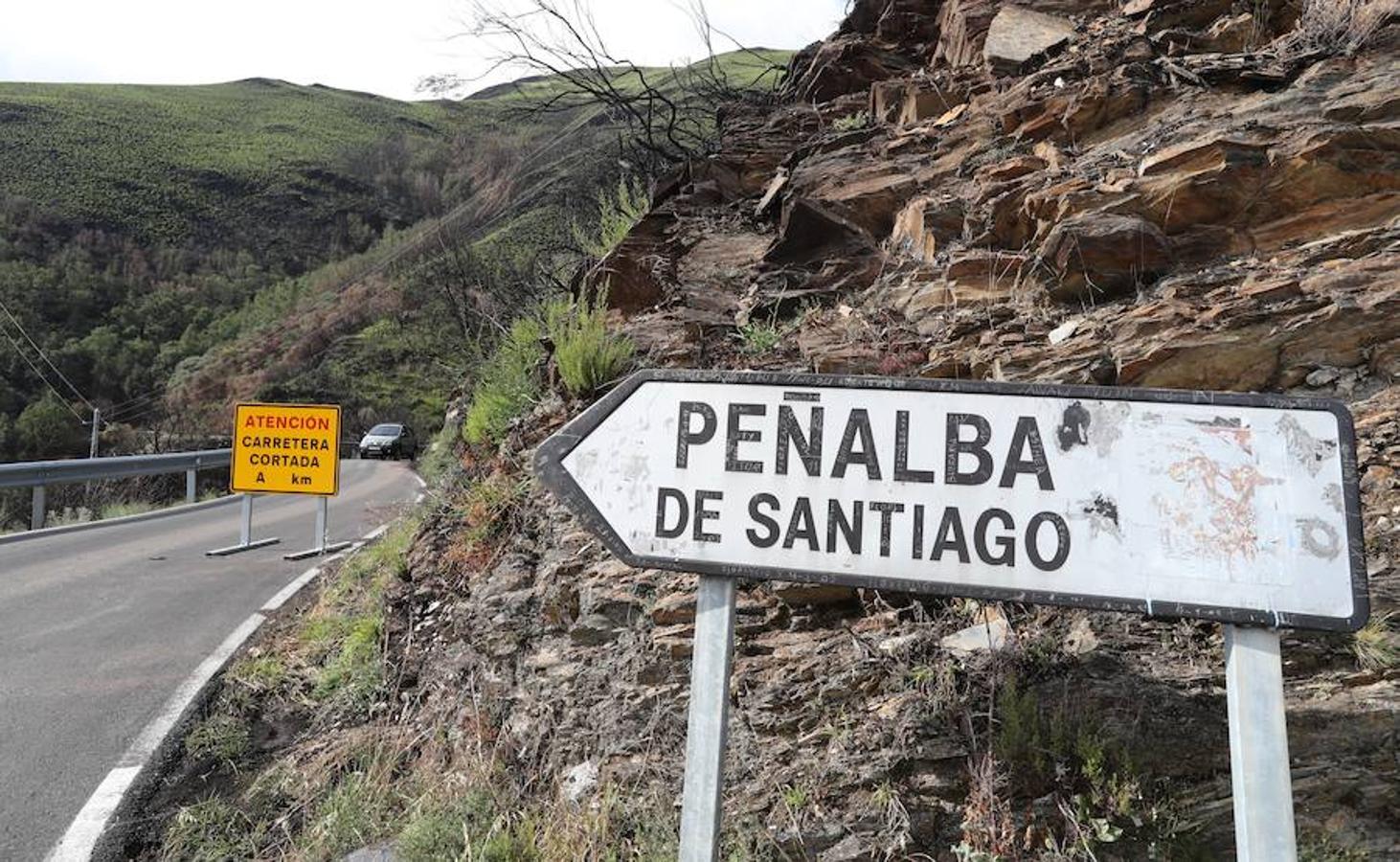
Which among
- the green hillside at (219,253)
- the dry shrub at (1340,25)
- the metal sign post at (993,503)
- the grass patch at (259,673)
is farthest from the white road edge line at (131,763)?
the green hillside at (219,253)

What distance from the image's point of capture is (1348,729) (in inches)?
94.7

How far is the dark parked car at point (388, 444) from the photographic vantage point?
30719 millimetres

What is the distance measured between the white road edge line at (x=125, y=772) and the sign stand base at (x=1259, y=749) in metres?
3.86

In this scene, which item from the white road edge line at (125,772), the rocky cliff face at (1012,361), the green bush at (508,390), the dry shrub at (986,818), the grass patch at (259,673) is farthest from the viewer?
the green bush at (508,390)

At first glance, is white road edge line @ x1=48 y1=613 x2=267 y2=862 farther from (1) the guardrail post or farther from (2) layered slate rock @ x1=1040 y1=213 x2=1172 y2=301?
(1) the guardrail post

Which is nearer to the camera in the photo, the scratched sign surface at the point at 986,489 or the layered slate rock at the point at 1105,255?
the scratched sign surface at the point at 986,489

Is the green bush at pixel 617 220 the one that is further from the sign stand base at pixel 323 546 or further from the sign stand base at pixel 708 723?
the sign stand base at pixel 708 723

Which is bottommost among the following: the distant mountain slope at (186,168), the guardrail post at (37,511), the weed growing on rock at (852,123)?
the guardrail post at (37,511)

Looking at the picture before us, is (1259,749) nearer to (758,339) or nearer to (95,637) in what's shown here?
(758,339)

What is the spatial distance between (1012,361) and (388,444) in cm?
3010

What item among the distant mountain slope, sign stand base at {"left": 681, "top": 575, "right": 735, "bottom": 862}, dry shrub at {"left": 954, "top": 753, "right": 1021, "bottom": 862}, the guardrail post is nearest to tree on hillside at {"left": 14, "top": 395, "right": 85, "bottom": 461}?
the guardrail post

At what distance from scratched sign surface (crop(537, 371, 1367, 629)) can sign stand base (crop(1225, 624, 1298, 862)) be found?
0.08 m

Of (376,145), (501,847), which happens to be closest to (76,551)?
(501,847)

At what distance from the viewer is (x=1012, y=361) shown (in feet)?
12.6
